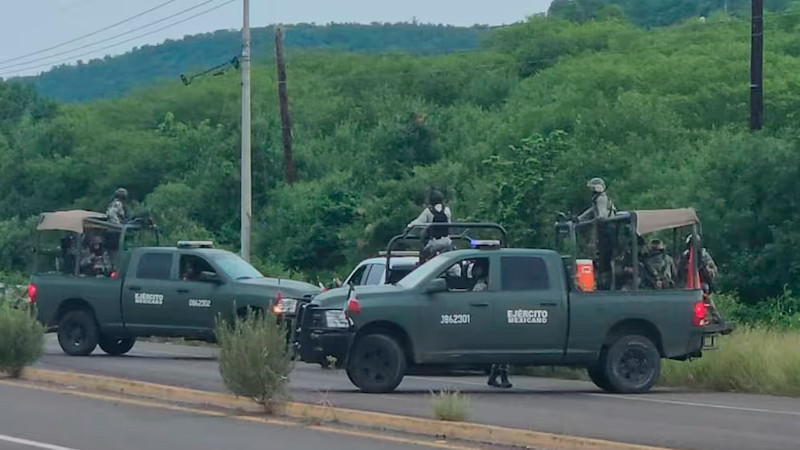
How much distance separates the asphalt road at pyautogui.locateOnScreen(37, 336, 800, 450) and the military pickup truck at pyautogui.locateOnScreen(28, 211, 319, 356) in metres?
0.71

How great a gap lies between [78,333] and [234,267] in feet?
9.06

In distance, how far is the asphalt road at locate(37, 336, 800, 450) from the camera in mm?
14398

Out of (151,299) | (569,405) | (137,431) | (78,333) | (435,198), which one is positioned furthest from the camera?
(78,333)

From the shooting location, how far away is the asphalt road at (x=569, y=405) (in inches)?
567

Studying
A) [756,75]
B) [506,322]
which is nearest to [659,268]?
[506,322]

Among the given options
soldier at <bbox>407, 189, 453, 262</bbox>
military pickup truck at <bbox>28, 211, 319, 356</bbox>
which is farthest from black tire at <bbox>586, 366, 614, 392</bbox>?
military pickup truck at <bbox>28, 211, 319, 356</bbox>

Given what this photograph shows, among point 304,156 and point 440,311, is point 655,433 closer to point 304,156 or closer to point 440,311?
point 440,311

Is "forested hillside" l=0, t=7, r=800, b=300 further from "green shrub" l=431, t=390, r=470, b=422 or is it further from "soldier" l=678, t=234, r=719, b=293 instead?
"green shrub" l=431, t=390, r=470, b=422

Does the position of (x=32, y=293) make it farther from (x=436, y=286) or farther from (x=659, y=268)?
(x=659, y=268)

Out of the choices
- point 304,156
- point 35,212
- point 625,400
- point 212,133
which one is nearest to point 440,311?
point 625,400

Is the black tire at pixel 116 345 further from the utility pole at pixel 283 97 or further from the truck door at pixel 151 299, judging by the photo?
the utility pole at pixel 283 97

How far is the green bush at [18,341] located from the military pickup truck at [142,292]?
15.3 ft

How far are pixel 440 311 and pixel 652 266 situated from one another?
344 centimetres

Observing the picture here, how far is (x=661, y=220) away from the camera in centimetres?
2034
